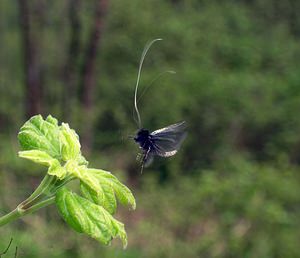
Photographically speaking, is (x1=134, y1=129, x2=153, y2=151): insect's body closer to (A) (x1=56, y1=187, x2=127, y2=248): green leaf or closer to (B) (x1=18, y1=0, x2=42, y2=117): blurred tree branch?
(A) (x1=56, y1=187, x2=127, y2=248): green leaf

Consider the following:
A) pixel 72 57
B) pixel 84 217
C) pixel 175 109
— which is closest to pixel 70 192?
pixel 84 217

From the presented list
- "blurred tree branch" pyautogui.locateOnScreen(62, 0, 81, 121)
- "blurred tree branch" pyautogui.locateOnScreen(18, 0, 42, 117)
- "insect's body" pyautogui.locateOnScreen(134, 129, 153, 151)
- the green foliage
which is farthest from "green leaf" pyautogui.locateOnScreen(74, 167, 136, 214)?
"blurred tree branch" pyautogui.locateOnScreen(62, 0, 81, 121)

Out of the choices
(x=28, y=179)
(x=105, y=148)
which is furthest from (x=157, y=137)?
(x=105, y=148)

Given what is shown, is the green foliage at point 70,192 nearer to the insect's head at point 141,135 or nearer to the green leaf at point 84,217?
the green leaf at point 84,217

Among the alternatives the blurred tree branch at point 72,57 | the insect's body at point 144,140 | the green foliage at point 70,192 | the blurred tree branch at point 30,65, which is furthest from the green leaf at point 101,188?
the blurred tree branch at point 72,57

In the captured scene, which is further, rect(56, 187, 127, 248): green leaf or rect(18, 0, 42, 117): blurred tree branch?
rect(18, 0, 42, 117): blurred tree branch

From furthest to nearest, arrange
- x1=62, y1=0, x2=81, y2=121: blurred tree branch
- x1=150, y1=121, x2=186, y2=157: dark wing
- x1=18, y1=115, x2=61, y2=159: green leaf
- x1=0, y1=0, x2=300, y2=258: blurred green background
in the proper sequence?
x1=62, y1=0, x2=81, y2=121: blurred tree branch < x1=0, y1=0, x2=300, y2=258: blurred green background < x1=150, y1=121, x2=186, y2=157: dark wing < x1=18, y1=115, x2=61, y2=159: green leaf
